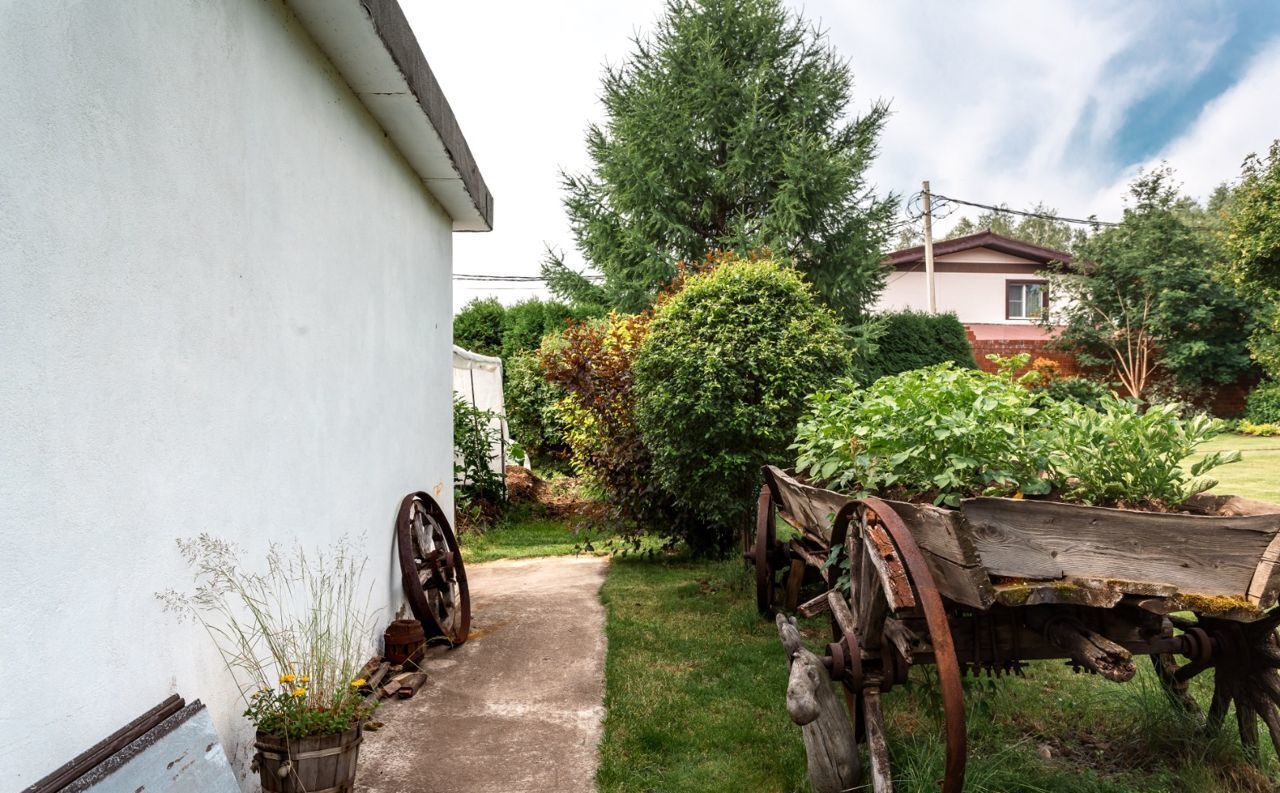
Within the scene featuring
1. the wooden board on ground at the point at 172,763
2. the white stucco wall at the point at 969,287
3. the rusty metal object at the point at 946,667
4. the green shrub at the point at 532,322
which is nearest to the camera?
the wooden board on ground at the point at 172,763

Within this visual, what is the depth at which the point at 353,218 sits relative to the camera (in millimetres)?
3959

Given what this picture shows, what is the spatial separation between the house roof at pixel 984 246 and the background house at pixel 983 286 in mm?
26

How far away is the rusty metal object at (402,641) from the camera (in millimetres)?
4297

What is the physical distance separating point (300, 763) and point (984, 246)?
22738 mm

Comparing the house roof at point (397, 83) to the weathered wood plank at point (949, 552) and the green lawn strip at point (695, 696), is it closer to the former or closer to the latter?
the weathered wood plank at point (949, 552)

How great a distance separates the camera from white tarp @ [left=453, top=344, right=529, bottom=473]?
10.1m

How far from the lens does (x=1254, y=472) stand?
418 inches

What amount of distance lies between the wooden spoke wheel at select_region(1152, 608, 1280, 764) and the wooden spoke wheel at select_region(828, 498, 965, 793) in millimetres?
976

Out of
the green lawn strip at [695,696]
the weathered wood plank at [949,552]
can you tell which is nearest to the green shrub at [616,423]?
the green lawn strip at [695,696]

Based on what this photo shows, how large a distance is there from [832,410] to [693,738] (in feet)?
5.31

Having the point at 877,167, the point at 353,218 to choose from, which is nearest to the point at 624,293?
the point at 877,167

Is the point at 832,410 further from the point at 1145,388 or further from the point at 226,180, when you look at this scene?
the point at 1145,388

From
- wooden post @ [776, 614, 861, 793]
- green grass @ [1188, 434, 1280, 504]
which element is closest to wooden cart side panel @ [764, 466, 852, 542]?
wooden post @ [776, 614, 861, 793]

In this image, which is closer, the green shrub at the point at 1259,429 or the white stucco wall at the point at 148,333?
the white stucco wall at the point at 148,333
